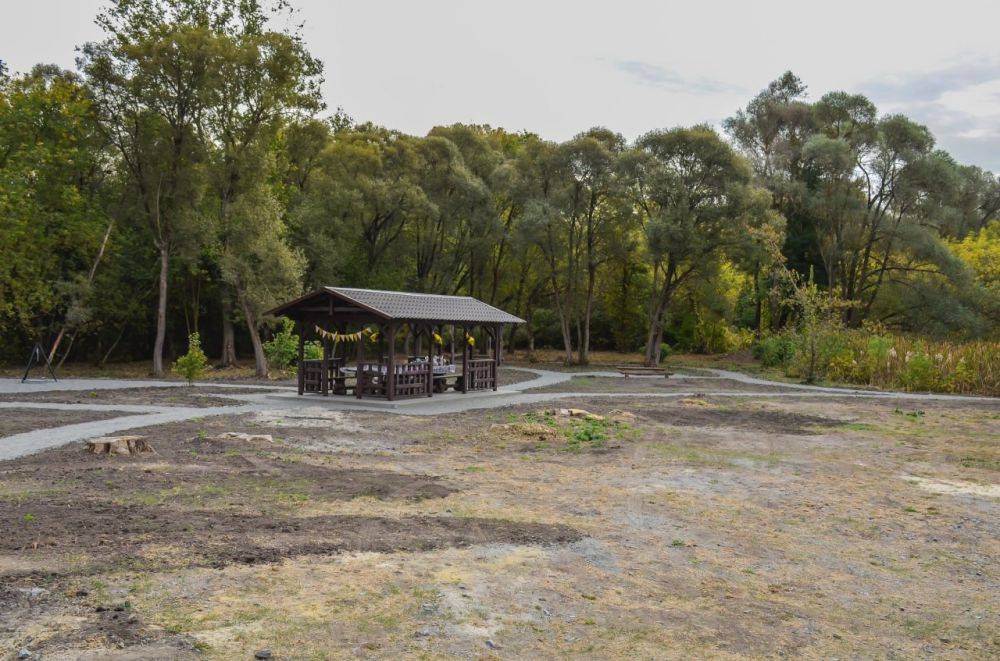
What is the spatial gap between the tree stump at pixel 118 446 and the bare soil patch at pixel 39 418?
8.84 feet

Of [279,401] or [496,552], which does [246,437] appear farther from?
[496,552]

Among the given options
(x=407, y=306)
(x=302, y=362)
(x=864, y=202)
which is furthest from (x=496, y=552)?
(x=864, y=202)

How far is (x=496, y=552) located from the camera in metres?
6.70

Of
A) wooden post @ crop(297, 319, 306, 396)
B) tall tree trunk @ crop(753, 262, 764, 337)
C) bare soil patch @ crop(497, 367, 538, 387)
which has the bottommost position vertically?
bare soil patch @ crop(497, 367, 538, 387)

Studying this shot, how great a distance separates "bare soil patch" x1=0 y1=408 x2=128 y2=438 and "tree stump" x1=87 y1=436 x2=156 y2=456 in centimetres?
269

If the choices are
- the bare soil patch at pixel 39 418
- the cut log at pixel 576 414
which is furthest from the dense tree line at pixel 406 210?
the cut log at pixel 576 414

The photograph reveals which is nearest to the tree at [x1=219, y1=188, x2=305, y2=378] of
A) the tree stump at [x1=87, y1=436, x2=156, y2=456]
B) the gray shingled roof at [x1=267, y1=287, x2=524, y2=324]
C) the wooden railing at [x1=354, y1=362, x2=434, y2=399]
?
the gray shingled roof at [x1=267, y1=287, x2=524, y2=324]

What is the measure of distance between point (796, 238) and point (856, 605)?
3912 cm

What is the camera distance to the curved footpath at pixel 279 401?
12977mm

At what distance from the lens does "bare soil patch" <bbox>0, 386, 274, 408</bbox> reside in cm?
1858

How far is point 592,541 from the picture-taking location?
7180mm

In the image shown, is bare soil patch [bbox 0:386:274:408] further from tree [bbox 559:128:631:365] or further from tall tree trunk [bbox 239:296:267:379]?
tree [bbox 559:128:631:365]

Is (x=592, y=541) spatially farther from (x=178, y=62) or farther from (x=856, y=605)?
(x=178, y=62)

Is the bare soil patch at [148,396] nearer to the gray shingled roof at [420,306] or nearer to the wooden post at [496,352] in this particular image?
the gray shingled roof at [420,306]
